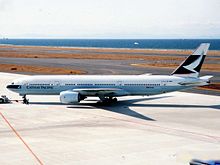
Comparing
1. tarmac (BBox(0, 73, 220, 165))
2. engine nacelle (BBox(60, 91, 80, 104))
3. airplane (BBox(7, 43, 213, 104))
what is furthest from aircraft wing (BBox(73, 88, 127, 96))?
tarmac (BBox(0, 73, 220, 165))

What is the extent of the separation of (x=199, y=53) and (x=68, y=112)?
2018 centimetres

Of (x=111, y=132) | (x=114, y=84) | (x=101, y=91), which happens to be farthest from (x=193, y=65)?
(x=111, y=132)

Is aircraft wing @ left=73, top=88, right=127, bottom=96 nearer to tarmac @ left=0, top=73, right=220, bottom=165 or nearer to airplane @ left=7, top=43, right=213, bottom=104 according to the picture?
airplane @ left=7, top=43, right=213, bottom=104

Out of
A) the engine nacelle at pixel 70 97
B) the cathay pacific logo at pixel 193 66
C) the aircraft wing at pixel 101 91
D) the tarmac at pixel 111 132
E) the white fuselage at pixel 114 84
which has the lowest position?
the tarmac at pixel 111 132

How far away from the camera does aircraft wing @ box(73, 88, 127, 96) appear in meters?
56.1

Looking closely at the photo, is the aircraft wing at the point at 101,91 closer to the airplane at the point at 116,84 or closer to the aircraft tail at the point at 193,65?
the airplane at the point at 116,84

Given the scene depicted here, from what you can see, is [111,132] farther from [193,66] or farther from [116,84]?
[193,66]

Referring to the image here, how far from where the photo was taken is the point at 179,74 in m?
57.3

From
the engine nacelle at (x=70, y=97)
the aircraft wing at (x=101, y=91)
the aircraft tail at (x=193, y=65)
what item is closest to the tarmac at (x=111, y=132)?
the engine nacelle at (x=70, y=97)

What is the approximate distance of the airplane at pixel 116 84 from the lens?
5600 cm

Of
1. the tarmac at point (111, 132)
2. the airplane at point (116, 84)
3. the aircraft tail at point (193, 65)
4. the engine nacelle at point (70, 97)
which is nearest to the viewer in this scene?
the tarmac at point (111, 132)

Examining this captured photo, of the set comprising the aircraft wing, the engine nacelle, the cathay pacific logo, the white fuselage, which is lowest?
the engine nacelle

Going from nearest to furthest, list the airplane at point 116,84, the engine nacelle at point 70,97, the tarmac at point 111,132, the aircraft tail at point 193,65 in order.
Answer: the tarmac at point 111,132, the engine nacelle at point 70,97, the airplane at point 116,84, the aircraft tail at point 193,65

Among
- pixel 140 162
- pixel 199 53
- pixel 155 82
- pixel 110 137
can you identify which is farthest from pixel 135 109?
pixel 140 162
